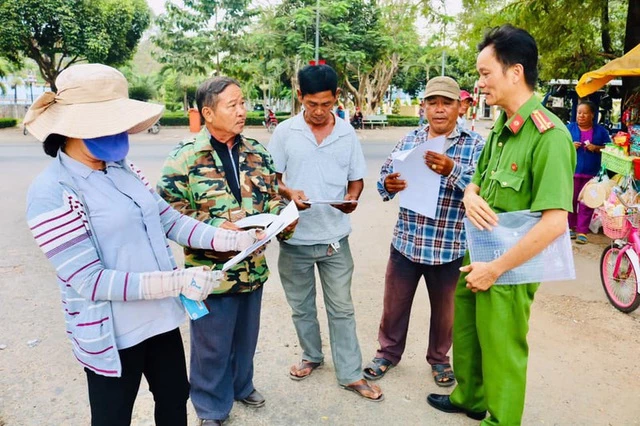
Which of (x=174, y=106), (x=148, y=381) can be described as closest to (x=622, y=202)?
(x=148, y=381)

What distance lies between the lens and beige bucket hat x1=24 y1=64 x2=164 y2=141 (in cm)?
169

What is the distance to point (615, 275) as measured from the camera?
14.0ft

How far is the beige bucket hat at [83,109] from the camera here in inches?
66.4

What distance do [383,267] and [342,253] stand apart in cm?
245

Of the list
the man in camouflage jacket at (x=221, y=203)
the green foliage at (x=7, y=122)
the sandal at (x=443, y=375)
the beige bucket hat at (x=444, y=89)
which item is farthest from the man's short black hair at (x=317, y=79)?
the green foliage at (x=7, y=122)

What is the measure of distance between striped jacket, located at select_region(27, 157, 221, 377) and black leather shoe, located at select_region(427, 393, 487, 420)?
1.77 m

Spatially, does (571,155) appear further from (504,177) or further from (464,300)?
(464,300)

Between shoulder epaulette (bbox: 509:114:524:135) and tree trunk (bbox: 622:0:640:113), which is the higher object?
tree trunk (bbox: 622:0:640:113)

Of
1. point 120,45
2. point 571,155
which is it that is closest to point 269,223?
point 571,155

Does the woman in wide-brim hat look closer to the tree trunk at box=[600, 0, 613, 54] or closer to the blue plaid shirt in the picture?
the blue plaid shirt

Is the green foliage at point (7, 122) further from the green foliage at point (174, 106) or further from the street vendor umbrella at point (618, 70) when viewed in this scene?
the street vendor umbrella at point (618, 70)

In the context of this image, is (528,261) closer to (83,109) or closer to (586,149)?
(83,109)

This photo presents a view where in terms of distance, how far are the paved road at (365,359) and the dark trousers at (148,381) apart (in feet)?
2.14

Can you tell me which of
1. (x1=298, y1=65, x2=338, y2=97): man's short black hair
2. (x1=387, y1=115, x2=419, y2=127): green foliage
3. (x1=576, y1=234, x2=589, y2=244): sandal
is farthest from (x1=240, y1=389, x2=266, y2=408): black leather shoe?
(x1=387, y1=115, x2=419, y2=127): green foliage
